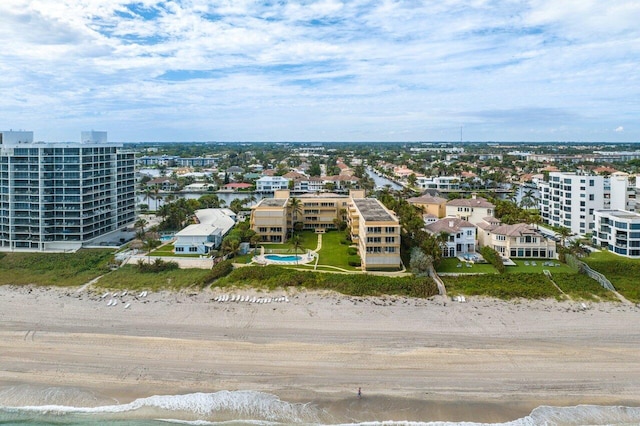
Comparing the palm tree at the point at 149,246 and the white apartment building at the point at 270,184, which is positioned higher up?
the white apartment building at the point at 270,184

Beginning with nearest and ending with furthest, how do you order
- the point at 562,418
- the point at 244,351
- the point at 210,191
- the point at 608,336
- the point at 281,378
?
1. the point at 562,418
2. the point at 281,378
3. the point at 244,351
4. the point at 608,336
5. the point at 210,191

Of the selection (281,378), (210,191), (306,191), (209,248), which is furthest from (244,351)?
(210,191)

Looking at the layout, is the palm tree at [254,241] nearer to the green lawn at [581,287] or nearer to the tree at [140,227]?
the tree at [140,227]

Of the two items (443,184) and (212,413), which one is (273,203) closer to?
(212,413)

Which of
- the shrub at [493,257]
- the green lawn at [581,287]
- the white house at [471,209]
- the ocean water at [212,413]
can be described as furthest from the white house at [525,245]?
→ the ocean water at [212,413]

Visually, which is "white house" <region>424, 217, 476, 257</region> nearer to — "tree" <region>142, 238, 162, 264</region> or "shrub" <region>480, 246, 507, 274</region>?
"shrub" <region>480, 246, 507, 274</region>

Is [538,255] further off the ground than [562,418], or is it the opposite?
[538,255]

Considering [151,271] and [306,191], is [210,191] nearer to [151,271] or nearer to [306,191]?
[306,191]
